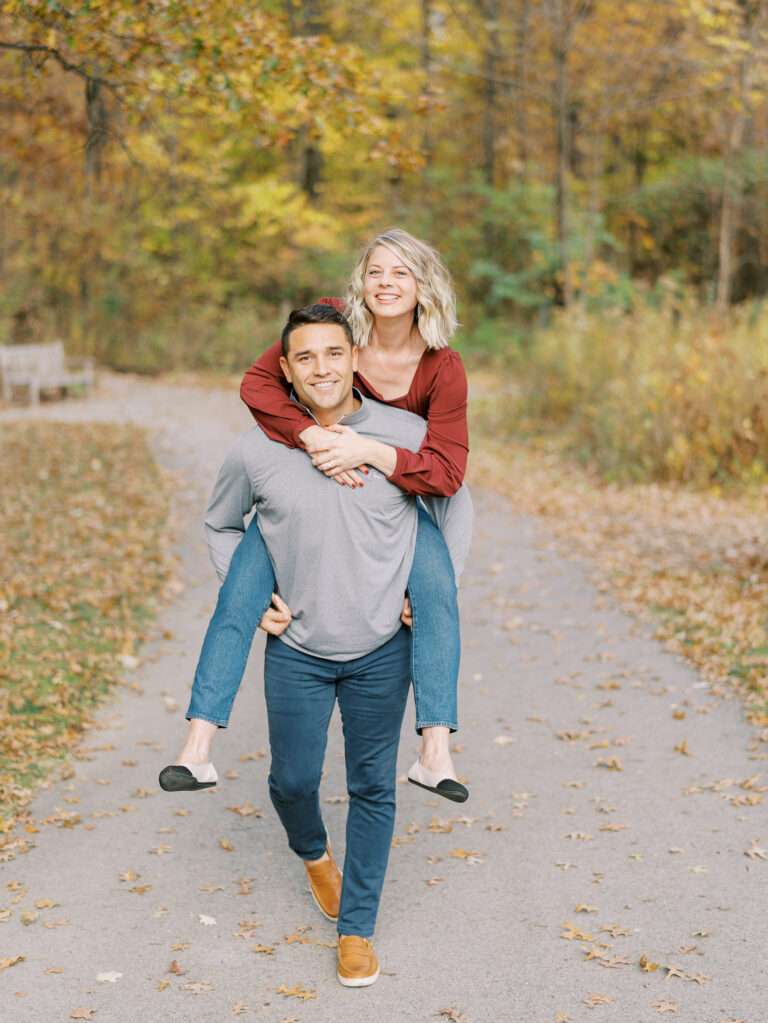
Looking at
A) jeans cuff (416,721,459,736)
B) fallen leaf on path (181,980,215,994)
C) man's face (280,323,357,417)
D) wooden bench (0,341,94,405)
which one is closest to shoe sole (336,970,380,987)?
fallen leaf on path (181,980,215,994)

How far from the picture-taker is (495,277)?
2848 centimetres

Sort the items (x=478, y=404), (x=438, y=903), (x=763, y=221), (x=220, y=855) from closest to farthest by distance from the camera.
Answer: (x=438, y=903), (x=220, y=855), (x=478, y=404), (x=763, y=221)

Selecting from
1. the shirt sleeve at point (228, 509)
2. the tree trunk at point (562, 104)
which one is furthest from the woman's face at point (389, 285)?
the tree trunk at point (562, 104)

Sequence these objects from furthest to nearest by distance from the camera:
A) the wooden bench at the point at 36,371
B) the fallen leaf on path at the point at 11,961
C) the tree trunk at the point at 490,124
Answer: the tree trunk at the point at 490,124, the wooden bench at the point at 36,371, the fallen leaf on path at the point at 11,961

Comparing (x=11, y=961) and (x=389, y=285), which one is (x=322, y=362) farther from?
(x=11, y=961)

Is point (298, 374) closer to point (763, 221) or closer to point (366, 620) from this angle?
point (366, 620)

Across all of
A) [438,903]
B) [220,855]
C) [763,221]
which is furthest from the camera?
[763,221]

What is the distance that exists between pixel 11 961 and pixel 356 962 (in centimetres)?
110

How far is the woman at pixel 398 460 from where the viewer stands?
368 centimetres

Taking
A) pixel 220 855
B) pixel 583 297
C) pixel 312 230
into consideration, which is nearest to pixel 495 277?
pixel 312 230

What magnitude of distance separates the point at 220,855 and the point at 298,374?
212 cm

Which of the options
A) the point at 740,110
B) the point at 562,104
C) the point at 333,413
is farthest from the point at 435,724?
the point at 740,110

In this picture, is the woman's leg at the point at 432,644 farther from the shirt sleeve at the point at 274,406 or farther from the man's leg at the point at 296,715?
the shirt sleeve at the point at 274,406

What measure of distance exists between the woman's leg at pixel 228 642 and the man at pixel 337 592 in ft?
0.17
